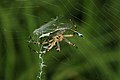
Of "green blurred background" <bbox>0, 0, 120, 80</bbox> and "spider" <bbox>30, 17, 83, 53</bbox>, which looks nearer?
"spider" <bbox>30, 17, 83, 53</bbox>

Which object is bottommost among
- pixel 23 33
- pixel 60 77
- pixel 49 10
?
pixel 60 77

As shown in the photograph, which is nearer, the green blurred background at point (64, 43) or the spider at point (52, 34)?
Result: the spider at point (52, 34)

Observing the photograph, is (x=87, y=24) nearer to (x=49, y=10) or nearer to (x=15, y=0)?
(x=49, y=10)

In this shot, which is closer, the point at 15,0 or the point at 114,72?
the point at 114,72

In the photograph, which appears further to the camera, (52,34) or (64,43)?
(64,43)

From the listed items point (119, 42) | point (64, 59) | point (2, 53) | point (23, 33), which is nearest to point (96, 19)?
point (119, 42)
